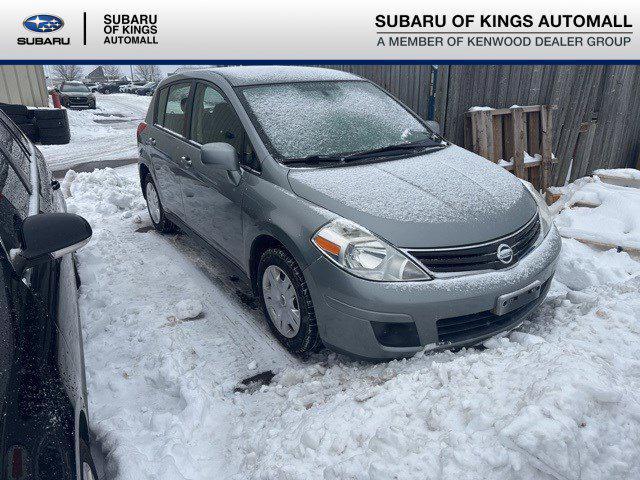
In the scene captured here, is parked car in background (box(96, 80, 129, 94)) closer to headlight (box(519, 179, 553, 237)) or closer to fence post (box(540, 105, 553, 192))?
fence post (box(540, 105, 553, 192))

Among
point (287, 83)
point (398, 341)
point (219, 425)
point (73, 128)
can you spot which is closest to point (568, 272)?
point (398, 341)

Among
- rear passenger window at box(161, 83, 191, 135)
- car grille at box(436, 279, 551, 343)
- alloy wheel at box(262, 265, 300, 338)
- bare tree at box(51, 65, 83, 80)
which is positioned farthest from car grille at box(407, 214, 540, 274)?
bare tree at box(51, 65, 83, 80)

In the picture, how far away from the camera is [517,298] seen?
273cm

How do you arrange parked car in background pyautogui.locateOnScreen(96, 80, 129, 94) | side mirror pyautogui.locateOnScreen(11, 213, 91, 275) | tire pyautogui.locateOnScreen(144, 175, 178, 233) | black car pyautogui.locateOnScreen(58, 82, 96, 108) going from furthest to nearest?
1. parked car in background pyautogui.locateOnScreen(96, 80, 129, 94)
2. black car pyautogui.locateOnScreen(58, 82, 96, 108)
3. tire pyautogui.locateOnScreen(144, 175, 178, 233)
4. side mirror pyautogui.locateOnScreen(11, 213, 91, 275)

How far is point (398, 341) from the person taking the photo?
262cm

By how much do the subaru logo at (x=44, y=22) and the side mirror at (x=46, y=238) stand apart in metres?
8.86

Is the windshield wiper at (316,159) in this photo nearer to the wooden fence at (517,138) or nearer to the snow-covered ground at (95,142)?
the wooden fence at (517,138)

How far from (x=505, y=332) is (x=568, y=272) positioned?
1.50m

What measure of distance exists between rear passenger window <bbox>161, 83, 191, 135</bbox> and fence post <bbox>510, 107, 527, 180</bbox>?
4.73 metres

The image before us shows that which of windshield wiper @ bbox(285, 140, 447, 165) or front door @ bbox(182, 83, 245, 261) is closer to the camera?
windshield wiper @ bbox(285, 140, 447, 165)

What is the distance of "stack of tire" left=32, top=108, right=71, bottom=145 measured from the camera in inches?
284

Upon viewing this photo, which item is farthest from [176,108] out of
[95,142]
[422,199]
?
[95,142]

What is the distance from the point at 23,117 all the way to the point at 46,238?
5.76 metres

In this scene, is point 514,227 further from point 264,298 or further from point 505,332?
point 264,298
